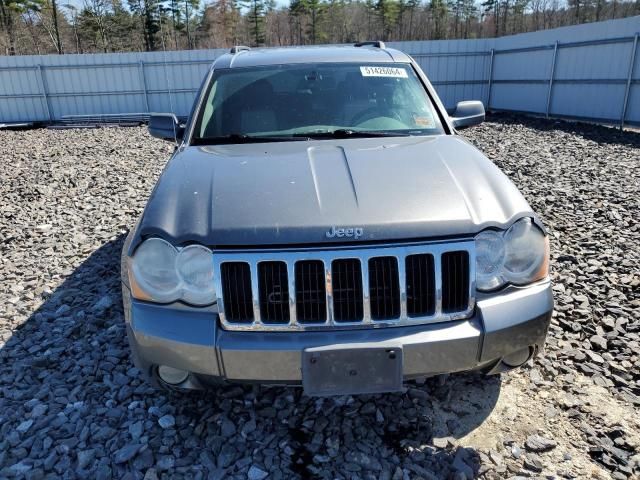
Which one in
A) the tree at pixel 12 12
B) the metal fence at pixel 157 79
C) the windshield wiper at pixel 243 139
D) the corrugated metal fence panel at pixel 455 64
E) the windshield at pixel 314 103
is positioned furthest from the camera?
the tree at pixel 12 12

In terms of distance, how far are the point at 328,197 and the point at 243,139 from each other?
115cm

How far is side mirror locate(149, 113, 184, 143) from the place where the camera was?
3.63 metres

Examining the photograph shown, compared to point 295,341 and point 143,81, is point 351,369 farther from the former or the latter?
point 143,81

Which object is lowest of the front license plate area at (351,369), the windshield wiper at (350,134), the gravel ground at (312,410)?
the gravel ground at (312,410)

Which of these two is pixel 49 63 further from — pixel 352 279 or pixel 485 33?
pixel 485 33

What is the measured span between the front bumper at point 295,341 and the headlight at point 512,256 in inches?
2.9

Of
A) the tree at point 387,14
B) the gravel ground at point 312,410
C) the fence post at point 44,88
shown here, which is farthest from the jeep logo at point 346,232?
the tree at point 387,14

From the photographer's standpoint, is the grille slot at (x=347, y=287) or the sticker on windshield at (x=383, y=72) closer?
the grille slot at (x=347, y=287)

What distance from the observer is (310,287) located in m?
2.03

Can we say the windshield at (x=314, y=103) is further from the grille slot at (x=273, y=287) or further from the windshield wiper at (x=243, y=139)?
the grille slot at (x=273, y=287)

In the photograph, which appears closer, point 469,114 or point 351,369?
point 351,369

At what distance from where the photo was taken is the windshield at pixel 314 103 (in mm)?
3227

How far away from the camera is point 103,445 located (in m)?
2.37

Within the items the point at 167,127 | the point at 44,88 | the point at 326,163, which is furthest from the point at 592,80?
the point at 44,88
